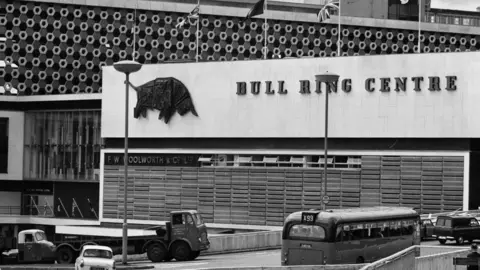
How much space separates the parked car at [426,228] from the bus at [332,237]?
974cm

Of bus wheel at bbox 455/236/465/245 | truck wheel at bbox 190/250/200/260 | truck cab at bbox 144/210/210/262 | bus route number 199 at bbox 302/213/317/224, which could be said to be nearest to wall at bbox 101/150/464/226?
bus wheel at bbox 455/236/465/245

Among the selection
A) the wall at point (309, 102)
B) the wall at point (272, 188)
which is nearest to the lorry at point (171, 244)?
the wall at point (272, 188)

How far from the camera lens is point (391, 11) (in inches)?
3349

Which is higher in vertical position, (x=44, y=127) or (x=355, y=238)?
(x=44, y=127)

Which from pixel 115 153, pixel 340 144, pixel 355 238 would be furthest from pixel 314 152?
pixel 355 238

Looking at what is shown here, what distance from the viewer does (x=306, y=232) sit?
37.0 metres

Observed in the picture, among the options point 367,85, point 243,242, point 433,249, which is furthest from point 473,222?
point 367,85

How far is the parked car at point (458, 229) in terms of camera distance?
4766 cm

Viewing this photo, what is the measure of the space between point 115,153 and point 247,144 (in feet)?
33.0

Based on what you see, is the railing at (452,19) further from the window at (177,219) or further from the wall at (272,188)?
the window at (177,219)

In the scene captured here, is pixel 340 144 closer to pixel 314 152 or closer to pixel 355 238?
pixel 314 152

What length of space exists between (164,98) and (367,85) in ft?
46.1

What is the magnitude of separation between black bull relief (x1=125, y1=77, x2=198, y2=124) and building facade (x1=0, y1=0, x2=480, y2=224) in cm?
55

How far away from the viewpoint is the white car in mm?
37312
